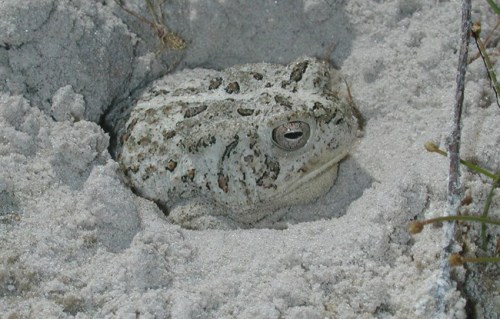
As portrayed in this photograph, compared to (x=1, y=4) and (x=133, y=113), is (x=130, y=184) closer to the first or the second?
(x=133, y=113)

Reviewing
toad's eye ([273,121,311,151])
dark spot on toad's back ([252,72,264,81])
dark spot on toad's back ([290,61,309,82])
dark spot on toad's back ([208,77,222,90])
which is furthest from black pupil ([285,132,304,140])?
dark spot on toad's back ([208,77,222,90])

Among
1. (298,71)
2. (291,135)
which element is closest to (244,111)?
(291,135)

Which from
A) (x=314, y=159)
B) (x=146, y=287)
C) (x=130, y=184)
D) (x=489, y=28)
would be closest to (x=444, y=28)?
(x=489, y=28)

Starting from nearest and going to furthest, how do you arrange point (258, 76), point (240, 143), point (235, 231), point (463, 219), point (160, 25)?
1. point (463, 219)
2. point (235, 231)
3. point (240, 143)
4. point (258, 76)
5. point (160, 25)

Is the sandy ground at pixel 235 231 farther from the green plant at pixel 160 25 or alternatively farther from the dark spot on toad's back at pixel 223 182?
the dark spot on toad's back at pixel 223 182

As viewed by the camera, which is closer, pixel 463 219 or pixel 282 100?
pixel 463 219

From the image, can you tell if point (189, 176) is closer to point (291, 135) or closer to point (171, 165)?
point (171, 165)

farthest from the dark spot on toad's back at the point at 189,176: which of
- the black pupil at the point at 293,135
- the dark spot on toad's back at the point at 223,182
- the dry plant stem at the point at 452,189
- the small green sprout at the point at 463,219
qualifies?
the dry plant stem at the point at 452,189
